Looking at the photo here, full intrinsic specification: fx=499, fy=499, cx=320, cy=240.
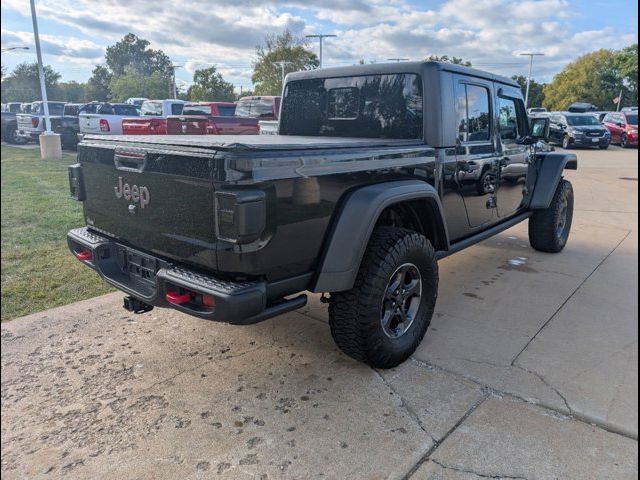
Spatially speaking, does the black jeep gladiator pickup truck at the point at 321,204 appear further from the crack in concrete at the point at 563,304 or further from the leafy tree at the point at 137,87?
the leafy tree at the point at 137,87

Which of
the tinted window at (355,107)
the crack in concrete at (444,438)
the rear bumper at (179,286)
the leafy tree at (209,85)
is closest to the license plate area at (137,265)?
the rear bumper at (179,286)

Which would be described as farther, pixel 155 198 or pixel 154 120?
pixel 154 120

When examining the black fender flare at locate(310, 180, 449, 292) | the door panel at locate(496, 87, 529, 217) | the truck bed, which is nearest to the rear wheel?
the door panel at locate(496, 87, 529, 217)

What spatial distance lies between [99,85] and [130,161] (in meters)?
65.1

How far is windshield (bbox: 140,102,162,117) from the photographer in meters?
20.5

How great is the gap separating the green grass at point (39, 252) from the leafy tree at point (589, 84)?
151ft

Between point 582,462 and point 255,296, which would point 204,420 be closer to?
point 255,296

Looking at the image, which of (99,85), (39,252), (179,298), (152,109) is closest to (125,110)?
(152,109)

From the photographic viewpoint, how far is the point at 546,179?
212 inches

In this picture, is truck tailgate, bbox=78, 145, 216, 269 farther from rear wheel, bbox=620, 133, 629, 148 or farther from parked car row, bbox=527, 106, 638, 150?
rear wheel, bbox=620, 133, 629, 148

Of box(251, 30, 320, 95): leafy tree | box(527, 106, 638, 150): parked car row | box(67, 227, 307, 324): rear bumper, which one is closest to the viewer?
box(67, 227, 307, 324): rear bumper

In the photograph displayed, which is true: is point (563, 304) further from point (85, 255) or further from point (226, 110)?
point (226, 110)

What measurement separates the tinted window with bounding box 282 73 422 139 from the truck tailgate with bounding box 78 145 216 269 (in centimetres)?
177

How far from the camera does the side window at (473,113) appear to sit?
382 cm
